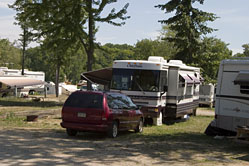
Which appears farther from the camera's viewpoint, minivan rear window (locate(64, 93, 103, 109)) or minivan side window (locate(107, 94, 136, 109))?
minivan side window (locate(107, 94, 136, 109))

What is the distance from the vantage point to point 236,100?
12961mm

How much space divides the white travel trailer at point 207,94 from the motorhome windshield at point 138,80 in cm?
1915

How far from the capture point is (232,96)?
13.1m

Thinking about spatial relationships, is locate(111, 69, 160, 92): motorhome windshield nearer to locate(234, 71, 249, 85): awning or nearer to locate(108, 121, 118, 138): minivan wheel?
locate(108, 121, 118, 138): minivan wheel

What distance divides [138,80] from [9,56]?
7425 centimetres

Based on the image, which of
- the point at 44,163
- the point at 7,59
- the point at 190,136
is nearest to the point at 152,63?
the point at 190,136

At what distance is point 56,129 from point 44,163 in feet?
23.1

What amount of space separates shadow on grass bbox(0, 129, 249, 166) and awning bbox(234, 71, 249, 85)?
82.2 inches

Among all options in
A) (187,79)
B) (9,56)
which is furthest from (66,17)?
(9,56)

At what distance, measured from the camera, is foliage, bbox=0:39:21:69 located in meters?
84.8

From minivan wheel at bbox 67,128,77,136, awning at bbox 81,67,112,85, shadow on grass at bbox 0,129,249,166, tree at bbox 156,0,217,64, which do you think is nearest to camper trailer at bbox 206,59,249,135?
shadow on grass at bbox 0,129,249,166

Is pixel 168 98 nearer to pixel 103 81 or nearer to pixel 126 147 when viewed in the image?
pixel 103 81

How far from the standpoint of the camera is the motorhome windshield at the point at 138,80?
17.9m

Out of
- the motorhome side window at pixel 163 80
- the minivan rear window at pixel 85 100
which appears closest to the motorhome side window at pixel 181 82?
the motorhome side window at pixel 163 80
